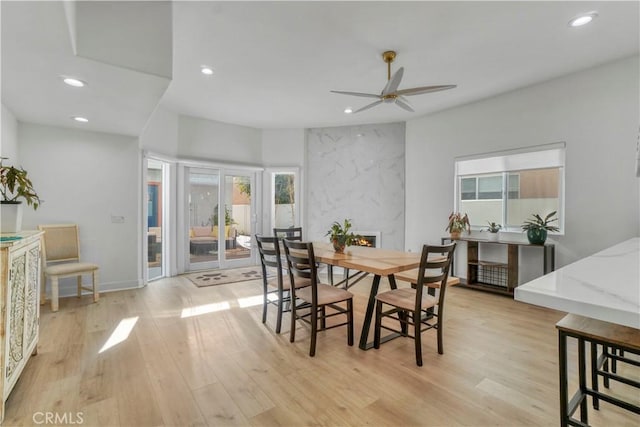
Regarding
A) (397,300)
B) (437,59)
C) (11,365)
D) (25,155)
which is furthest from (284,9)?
(25,155)

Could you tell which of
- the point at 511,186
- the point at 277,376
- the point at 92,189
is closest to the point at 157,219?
the point at 92,189

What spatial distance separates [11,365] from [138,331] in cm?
115

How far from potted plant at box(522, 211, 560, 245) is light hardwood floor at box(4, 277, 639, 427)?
0.97 metres

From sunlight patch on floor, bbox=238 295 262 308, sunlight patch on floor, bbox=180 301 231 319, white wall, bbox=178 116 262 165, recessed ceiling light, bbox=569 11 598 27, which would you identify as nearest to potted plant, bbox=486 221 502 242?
recessed ceiling light, bbox=569 11 598 27

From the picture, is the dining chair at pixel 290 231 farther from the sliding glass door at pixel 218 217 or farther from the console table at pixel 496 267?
the console table at pixel 496 267

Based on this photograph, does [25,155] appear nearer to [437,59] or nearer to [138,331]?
[138,331]

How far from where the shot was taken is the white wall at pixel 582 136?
3.33m

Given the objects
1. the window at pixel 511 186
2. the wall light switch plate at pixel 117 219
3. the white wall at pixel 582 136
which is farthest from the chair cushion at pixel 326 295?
the wall light switch plate at pixel 117 219

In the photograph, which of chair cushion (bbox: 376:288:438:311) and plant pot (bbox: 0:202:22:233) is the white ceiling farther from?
chair cushion (bbox: 376:288:438:311)

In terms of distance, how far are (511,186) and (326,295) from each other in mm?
3490

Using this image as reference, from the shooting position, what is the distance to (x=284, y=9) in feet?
7.99

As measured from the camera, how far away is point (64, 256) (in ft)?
12.7

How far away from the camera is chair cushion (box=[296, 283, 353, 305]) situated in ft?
8.50

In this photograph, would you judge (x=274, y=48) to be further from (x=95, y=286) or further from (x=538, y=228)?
(x=538, y=228)
